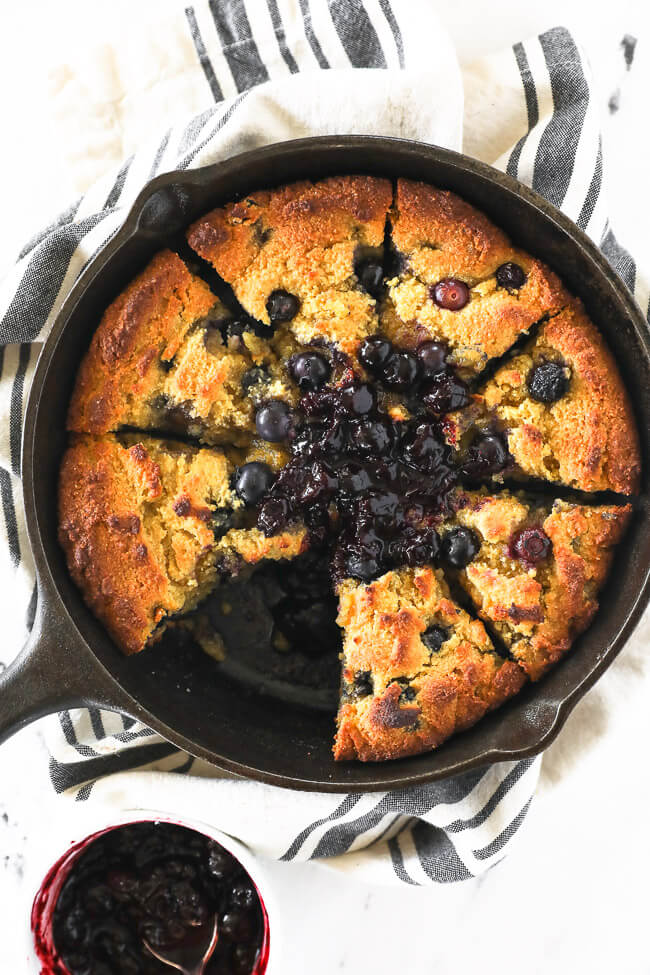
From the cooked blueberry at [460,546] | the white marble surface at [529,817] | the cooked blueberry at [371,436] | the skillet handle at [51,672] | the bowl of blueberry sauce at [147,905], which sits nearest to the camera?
the skillet handle at [51,672]

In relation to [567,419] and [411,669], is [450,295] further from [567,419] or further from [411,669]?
[411,669]

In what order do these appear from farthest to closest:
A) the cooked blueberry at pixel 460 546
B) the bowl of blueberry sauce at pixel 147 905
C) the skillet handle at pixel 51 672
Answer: the bowl of blueberry sauce at pixel 147 905 < the cooked blueberry at pixel 460 546 < the skillet handle at pixel 51 672

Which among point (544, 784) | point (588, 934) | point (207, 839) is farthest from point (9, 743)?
point (588, 934)

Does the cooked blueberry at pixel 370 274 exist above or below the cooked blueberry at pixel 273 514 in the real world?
above

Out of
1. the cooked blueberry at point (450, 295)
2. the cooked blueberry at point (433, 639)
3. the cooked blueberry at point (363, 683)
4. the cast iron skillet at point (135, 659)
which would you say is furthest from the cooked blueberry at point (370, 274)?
the cooked blueberry at point (363, 683)

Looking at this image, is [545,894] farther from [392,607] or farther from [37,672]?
[37,672]

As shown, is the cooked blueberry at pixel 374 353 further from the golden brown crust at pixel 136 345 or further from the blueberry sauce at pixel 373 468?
the golden brown crust at pixel 136 345

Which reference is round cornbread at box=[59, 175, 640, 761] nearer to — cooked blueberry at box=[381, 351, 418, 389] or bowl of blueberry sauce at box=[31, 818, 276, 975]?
cooked blueberry at box=[381, 351, 418, 389]

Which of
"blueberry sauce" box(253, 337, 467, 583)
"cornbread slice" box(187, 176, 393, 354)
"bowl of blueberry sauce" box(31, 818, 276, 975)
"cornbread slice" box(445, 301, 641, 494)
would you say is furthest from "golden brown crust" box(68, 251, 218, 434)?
"bowl of blueberry sauce" box(31, 818, 276, 975)
